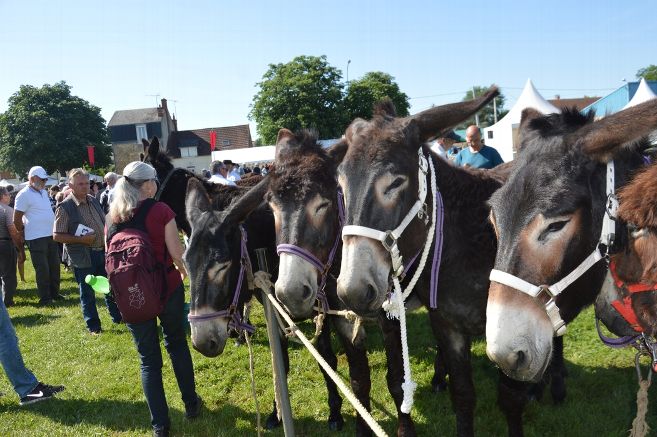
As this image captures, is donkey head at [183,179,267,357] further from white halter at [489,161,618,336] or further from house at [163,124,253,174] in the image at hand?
house at [163,124,253,174]

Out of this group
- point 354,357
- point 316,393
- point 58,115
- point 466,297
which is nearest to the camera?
point 466,297

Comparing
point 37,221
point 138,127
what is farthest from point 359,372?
point 138,127

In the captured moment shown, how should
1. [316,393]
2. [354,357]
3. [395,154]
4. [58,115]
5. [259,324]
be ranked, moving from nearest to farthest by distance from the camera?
[395,154], [354,357], [316,393], [259,324], [58,115]

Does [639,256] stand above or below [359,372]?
above

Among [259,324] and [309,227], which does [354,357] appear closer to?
[309,227]

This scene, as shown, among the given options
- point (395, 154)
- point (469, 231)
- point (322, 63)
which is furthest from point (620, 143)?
point (322, 63)

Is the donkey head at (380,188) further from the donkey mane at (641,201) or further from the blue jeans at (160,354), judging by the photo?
the blue jeans at (160,354)

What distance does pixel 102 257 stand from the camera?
785 centimetres

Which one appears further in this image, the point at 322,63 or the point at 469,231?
the point at 322,63

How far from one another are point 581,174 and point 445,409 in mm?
3228

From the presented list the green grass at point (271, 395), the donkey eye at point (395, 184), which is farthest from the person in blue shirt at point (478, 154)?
the donkey eye at point (395, 184)

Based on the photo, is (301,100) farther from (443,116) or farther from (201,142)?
(443,116)

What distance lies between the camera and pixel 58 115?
5125cm

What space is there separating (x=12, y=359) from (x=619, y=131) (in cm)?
614
